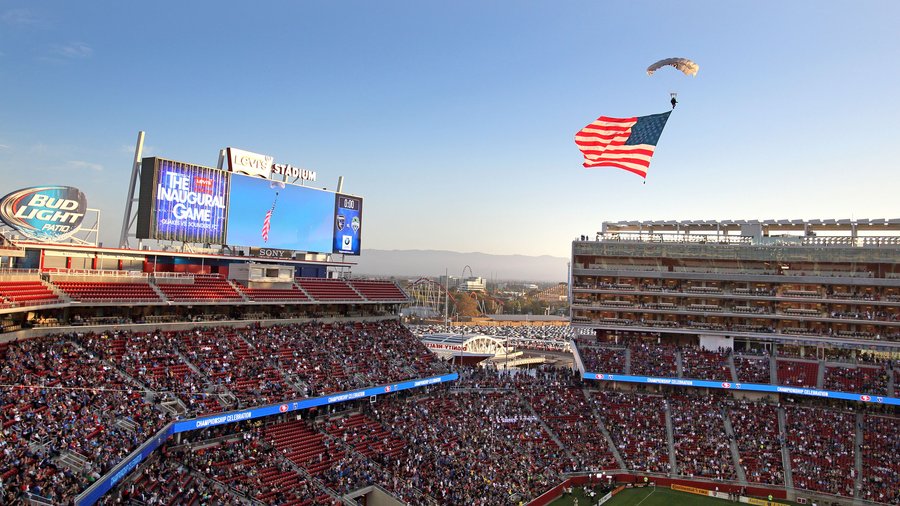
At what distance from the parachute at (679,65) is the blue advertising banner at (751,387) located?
90.3ft

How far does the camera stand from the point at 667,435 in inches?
1827

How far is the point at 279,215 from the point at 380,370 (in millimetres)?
13701

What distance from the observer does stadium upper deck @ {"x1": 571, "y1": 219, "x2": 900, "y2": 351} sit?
5247 cm

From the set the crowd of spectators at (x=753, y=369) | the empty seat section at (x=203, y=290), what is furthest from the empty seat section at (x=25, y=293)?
the crowd of spectators at (x=753, y=369)

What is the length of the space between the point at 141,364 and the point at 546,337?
317 ft

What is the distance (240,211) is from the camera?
4428cm

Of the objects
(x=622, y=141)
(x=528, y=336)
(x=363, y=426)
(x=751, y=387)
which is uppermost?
(x=622, y=141)

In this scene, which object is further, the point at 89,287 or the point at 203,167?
the point at 203,167

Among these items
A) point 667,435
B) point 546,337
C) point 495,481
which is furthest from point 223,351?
point 546,337

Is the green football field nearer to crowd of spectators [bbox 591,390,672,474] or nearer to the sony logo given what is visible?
crowd of spectators [bbox 591,390,672,474]

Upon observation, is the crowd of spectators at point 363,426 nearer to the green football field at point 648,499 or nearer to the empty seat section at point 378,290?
the green football field at point 648,499

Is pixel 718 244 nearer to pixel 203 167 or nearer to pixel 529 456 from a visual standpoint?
pixel 529 456

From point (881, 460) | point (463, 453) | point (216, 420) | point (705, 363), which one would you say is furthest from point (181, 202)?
point (881, 460)

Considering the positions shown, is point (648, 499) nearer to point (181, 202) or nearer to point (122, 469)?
point (122, 469)
